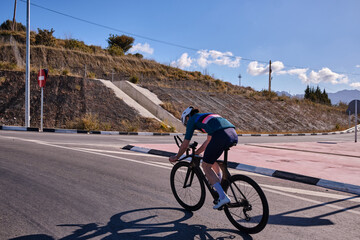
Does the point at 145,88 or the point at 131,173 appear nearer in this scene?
the point at 131,173

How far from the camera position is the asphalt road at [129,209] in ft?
11.6

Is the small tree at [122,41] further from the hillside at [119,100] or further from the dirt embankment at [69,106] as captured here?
the dirt embankment at [69,106]

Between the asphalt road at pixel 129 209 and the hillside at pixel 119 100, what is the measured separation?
1448 cm

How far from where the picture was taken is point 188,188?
14.8 feet

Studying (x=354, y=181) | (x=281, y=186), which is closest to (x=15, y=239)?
(x=281, y=186)

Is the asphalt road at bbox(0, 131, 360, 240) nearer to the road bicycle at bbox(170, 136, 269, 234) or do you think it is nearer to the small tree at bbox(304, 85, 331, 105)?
the road bicycle at bbox(170, 136, 269, 234)

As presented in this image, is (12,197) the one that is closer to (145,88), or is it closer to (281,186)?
(281,186)

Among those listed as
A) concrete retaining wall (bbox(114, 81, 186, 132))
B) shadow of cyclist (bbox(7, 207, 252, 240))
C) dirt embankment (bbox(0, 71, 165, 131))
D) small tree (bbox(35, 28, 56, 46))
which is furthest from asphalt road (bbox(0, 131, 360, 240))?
small tree (bbox(35, 28, 56, 46))

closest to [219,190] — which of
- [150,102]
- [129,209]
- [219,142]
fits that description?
[219,142]

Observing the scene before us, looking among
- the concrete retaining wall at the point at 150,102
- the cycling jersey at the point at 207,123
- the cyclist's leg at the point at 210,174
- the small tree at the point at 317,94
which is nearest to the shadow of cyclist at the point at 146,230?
the cyclist's leg at the point at 210,174

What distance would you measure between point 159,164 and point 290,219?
15.0 ft

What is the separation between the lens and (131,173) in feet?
22.0

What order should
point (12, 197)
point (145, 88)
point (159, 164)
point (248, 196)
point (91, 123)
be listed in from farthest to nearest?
point (145, 88) → point (91, 123) → point (159, 164) → point (12, 197) → point (248, 196)

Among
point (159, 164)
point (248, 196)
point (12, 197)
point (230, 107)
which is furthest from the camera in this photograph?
point (230, 107)
